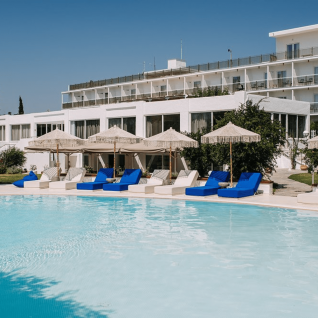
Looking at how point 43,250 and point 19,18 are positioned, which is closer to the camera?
point 43,250

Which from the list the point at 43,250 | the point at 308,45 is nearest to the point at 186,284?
the point at 43,250

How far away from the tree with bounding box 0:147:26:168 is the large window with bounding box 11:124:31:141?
3502 mm

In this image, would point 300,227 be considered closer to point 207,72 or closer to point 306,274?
point 306,274

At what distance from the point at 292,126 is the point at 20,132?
909 inches

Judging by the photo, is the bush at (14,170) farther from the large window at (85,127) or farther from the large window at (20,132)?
the large window at (85,127)

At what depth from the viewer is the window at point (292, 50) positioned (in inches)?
1800

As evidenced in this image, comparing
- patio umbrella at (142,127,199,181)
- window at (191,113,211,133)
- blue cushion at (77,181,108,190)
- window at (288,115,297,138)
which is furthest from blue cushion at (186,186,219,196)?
window at (288,115,297,138)

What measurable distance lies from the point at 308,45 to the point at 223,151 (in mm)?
31026

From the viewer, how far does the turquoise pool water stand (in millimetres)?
6281

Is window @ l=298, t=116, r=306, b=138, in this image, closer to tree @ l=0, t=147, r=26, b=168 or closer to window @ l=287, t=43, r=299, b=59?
window @ l=287, t=43, r=299, b=59

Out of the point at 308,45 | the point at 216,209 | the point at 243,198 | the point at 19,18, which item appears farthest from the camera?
the point at 308,45

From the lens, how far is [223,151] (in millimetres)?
19250

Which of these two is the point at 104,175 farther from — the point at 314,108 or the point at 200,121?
the point at 314,108

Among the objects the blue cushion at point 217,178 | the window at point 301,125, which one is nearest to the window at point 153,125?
the window at point 301,125
